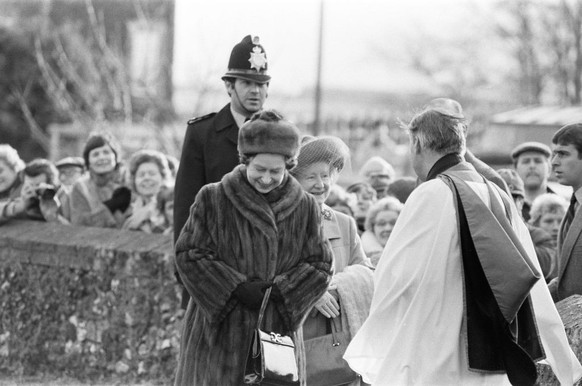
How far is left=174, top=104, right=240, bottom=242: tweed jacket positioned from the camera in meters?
8.24

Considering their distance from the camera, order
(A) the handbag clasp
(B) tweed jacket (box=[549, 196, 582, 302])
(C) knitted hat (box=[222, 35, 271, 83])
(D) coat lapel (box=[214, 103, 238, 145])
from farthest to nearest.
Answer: (D) coat lapel (box=[214, 103, 238, 145]) < (C) knitted hat (box=[222, 35, 271, 83]) < (B) tweed jacket (box=[549, 196, 582, 302]) < (A) the handbag clasp

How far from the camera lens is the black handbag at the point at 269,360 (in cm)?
673

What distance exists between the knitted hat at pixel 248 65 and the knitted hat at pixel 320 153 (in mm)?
636

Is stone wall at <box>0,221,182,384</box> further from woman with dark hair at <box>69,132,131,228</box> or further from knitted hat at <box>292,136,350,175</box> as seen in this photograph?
knitted hat at <box>292,136,350,175</box>

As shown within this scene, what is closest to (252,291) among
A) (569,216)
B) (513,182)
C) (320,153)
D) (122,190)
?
(320,153)

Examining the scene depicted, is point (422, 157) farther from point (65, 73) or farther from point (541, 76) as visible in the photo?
point (541, 76)

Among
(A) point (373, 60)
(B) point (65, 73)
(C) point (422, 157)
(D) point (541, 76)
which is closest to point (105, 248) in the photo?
(C) point (422, 157)

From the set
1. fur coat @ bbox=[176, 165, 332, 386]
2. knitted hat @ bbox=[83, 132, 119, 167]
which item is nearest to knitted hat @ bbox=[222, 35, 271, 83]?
fur coat @ bbox=[176, 165, 332, 386]

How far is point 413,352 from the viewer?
6.25 meters

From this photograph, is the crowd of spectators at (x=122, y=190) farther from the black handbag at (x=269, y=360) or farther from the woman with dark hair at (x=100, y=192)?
the black handbag at (x=269, y=360)

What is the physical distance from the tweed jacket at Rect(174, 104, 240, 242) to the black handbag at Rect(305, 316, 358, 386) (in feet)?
3.91

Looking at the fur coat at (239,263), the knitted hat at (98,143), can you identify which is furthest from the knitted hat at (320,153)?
the knitted hat at (98,143)

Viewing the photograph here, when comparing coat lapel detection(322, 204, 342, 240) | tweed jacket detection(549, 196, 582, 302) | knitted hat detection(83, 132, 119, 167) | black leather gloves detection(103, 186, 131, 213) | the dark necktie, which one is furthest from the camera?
knitted hat detection(83, 132, 119, 167)

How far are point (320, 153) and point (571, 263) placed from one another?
1593 millimetres
